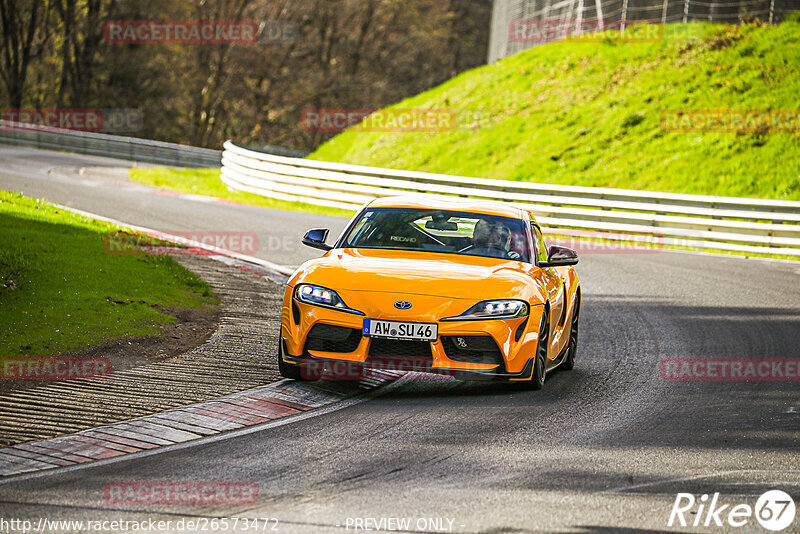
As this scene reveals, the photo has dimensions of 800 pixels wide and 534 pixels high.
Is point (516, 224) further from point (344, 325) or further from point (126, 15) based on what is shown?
point (126, 15)

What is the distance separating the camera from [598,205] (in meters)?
23.8

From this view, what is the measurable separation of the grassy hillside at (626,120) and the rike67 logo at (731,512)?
2184 centimetres

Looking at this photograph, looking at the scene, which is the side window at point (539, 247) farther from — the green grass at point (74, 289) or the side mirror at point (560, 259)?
the green grass at point (74, 289)

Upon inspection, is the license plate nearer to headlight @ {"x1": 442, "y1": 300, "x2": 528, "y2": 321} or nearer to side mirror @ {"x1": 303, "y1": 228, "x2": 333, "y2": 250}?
headlight @ {"x1": 442, "y1": 300, "x2": 528, "y2": 321}

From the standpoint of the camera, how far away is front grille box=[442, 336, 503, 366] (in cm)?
815

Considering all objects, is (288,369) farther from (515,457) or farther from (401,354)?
(515,457)

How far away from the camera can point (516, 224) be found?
31.9 feet

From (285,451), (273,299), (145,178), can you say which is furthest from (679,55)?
(285,451)

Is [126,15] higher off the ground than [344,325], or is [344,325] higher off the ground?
[126,15]

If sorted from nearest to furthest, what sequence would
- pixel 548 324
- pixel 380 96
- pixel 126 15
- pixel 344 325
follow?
pixel 344 325, pixel 548 324, pixel 126 15, pixel 380 96

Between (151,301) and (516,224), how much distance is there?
429 centimetres

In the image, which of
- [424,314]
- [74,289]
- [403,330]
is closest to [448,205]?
[424,314]

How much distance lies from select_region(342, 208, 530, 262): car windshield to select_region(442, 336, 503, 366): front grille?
128 cm

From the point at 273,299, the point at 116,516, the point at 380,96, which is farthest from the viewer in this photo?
the point at 380,96
